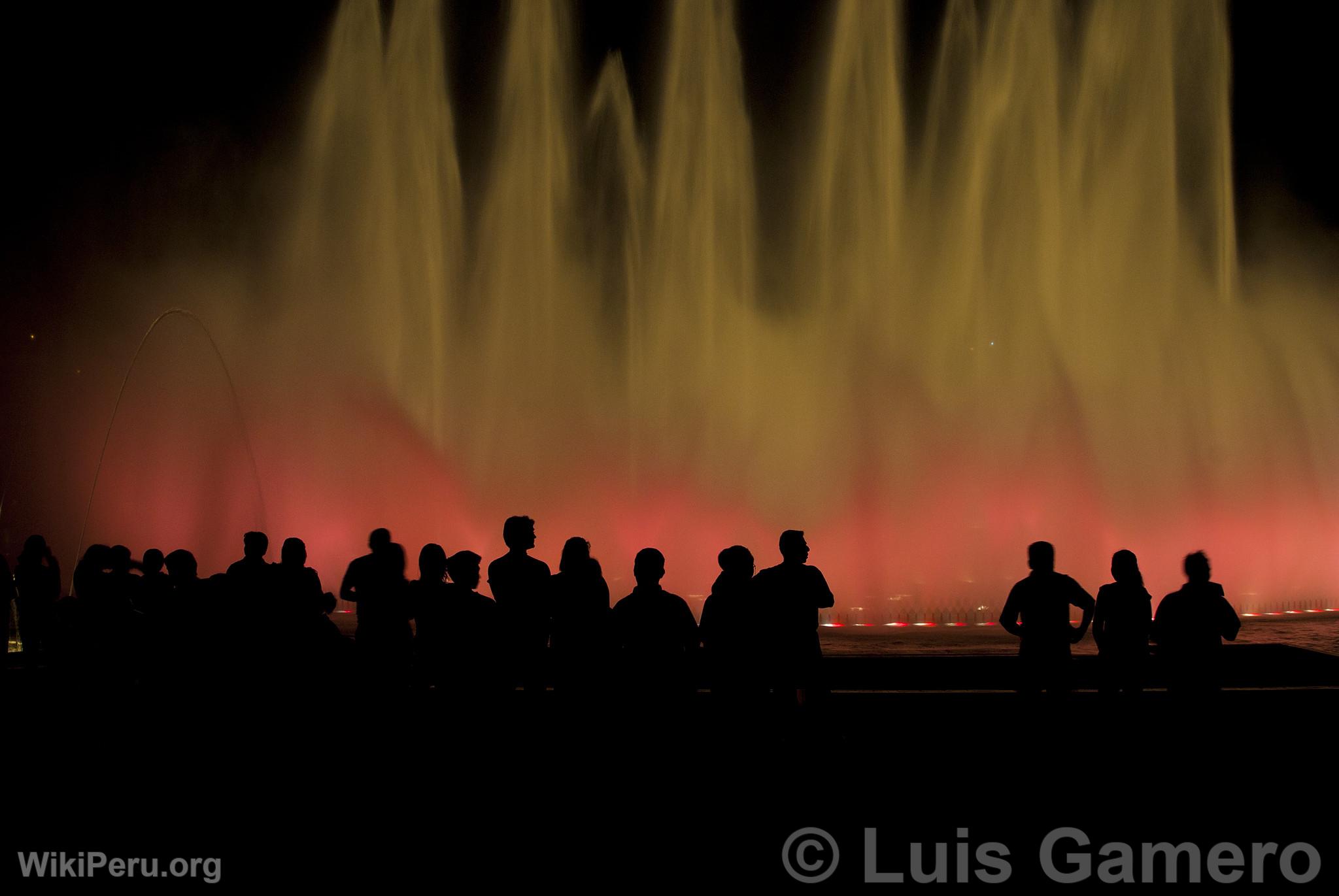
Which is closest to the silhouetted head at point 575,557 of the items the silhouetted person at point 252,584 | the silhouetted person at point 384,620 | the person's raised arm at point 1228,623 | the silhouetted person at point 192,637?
the silhouetted person at point 384,620

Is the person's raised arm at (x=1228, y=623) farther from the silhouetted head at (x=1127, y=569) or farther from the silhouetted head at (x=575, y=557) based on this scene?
the silhouetted head at (x=575, y=557)

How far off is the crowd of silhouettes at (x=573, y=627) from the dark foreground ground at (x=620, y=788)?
162 millimetres

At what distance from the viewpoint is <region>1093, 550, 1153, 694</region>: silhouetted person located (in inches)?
295

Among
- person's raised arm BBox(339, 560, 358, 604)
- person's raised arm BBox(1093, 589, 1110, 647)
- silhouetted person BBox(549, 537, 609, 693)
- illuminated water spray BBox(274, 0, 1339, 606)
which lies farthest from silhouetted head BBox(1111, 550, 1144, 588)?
illuminated water spray BBox(274, 0, 1339, 606)

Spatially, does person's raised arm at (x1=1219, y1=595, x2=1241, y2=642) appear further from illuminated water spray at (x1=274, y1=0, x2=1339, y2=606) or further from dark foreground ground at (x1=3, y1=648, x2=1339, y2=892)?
illuminated water spray at (x1=274, y1=0, x2=1339, y2=606)

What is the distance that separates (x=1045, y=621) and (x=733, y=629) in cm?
231

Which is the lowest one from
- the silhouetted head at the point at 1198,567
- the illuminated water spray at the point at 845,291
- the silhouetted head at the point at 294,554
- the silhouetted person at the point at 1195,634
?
the silhouetted person at the point at 1195,634

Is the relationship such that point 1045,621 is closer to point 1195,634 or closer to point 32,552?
point 1195,634

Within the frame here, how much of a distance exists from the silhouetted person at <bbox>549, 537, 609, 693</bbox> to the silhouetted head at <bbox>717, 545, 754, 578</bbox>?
75 cm

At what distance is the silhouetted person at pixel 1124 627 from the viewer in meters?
7.50

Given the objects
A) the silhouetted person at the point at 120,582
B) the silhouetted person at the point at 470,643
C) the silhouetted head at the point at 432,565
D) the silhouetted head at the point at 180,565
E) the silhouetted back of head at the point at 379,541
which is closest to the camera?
the silhouetted person at the point at 470,643

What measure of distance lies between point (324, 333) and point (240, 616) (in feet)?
62.9

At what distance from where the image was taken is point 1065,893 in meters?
5.11

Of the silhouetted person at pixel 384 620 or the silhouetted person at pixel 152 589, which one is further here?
the silhouetted person at pixel 152 589
